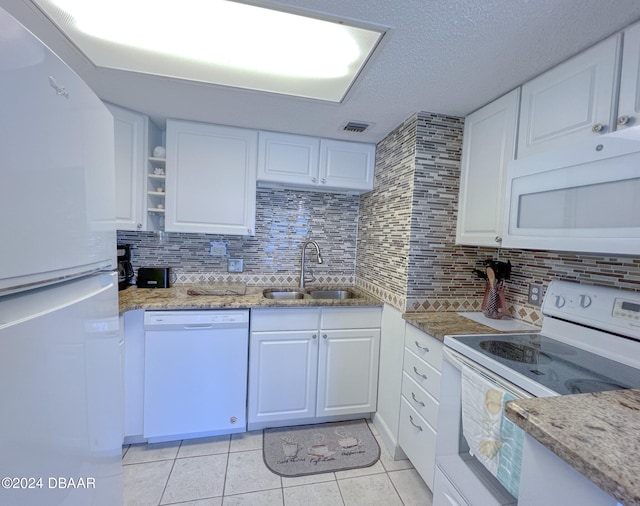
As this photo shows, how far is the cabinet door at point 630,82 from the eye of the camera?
2.91ft

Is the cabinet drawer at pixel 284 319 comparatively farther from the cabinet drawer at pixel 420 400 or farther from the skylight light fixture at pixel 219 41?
the skylight light fixture at pixel 219 41

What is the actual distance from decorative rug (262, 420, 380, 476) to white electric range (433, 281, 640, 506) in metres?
0.63

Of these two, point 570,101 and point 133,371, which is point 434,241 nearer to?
point 570,101

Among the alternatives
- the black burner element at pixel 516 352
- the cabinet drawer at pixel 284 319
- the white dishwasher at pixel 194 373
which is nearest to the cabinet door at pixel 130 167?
the white dishwasher at pixel 194 373

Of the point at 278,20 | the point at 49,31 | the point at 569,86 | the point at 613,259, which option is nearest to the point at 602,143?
the point at 569,86

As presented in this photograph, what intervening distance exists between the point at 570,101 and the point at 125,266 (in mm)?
2666

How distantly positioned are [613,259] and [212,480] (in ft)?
7.21

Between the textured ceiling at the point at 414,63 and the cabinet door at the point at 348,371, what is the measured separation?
56.6 inches

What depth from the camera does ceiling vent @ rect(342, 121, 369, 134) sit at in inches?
71.9

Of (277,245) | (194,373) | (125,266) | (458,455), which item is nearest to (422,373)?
(458,455)

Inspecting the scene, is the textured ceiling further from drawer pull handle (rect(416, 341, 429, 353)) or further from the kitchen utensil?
drawer pull handle (rect(416, 341, 429, 353))

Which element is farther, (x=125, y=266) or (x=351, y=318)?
(x=125, y=266)

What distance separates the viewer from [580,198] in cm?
94

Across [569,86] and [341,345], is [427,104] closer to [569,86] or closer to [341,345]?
[569,86]
